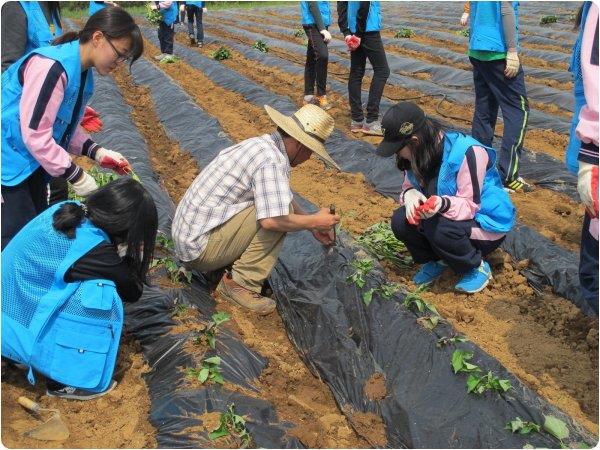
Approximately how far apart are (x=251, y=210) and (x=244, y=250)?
0.29 metres

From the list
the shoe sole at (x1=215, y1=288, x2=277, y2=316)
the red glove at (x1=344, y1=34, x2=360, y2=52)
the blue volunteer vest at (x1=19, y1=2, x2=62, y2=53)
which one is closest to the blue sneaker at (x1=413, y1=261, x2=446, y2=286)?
the shoe sole at (x1=215, y1=288, x2=277, y2=316)

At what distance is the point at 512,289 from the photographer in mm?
3490

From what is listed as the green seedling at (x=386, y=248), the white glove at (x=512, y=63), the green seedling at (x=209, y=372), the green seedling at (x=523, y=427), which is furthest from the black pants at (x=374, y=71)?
the green seedling at (x=523, y=427)

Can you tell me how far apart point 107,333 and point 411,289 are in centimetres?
185

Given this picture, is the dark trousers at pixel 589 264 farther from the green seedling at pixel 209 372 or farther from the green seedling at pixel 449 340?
the green seedling at pixel 209 372

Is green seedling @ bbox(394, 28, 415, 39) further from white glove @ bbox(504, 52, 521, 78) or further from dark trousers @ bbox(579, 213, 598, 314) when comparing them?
dark trousers @ bbox(579, 213, 598, 314)

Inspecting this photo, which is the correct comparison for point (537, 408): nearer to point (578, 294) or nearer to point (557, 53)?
point (578, 294)

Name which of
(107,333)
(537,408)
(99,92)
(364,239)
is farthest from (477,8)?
(99,92)

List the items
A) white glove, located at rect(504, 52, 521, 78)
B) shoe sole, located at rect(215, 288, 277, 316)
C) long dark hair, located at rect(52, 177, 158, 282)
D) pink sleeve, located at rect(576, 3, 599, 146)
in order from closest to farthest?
pink sleeve, located at rect(576, 3, 599, 146)
long dark hair, located at rect(52, 177, 158, 282)
shoe sole, located at rect(215, 288, 277, 316)
white glove, located at rect(504, 52, 521, 78)

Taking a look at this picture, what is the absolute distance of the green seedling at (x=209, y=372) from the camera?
8.62 ft

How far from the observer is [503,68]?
14.4ft

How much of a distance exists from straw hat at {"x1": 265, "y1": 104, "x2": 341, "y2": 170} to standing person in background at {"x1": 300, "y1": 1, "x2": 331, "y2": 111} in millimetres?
4047

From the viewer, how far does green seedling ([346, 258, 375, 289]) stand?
3.25 metres

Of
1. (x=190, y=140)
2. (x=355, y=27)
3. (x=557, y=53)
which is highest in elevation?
(x=355, y=27)
